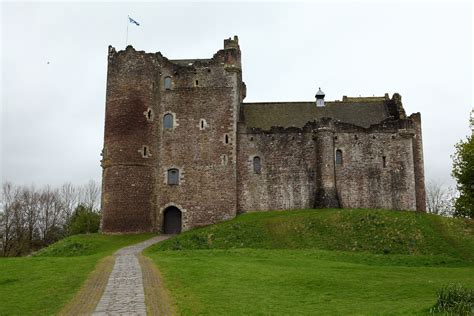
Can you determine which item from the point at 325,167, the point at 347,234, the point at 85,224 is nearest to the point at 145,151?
the point at 325,167

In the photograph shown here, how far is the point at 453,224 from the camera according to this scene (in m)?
37.8

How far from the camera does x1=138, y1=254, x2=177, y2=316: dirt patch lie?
610 inches

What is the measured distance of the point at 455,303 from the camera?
48.5 feet

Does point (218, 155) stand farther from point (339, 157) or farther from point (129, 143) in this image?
point (339, 157)

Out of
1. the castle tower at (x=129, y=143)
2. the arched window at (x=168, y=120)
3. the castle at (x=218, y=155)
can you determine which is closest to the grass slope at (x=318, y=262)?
the castle at (x=218, y=155)

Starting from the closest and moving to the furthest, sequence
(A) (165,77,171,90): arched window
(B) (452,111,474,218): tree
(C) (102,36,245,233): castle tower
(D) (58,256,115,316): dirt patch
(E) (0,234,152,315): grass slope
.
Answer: (D) (58,256,115,316): dirt patch → (E) (0,234,152,315): grass slope → (B) (452,111,474,218): tree → (C) (102,36,245,233): castle tower → (A) (165,77,171,90): arched window

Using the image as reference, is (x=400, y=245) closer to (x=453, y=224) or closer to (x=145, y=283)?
(x=453, y=224)

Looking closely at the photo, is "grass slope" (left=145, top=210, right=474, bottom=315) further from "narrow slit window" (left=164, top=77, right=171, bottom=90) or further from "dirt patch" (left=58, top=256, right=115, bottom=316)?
"narrow slit window" (left=164, top=77, right=171, bottom=90)

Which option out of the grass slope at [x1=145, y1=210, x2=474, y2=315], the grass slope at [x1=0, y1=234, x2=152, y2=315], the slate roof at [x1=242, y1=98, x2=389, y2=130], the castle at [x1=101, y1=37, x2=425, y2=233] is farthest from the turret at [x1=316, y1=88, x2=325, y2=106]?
the grass slope at [x1=0, y1=234, x2=152, y2=315]

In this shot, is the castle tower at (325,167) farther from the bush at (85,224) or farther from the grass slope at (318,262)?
the bush at (85,224)

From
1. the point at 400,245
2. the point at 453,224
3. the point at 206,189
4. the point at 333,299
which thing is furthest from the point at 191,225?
the point at 333,299

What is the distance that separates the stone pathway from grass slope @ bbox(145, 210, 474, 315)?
3.99 feet

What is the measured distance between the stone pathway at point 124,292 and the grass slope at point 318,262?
1216 millimetres

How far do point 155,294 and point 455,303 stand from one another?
9.50 m
